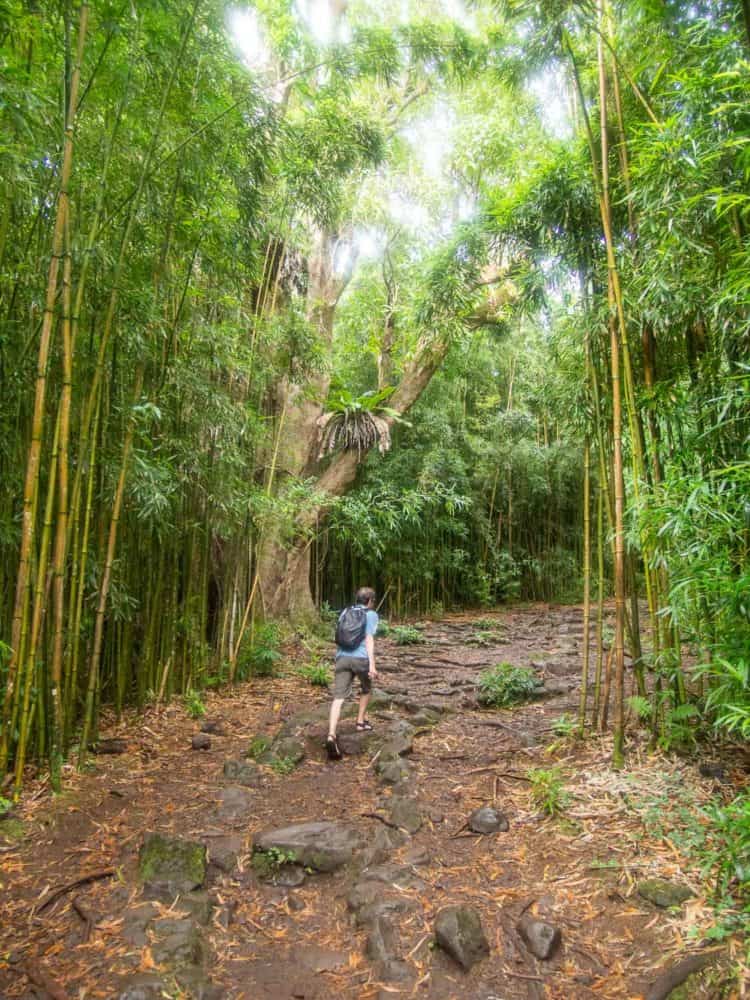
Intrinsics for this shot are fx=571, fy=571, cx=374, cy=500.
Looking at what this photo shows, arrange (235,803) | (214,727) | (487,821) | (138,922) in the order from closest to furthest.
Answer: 1. (138,922)
2. (487,821)
3. (235,803)
4. (214,727)

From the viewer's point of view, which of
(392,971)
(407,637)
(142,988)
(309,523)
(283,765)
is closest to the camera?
(142,988)

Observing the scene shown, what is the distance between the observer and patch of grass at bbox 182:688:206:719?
150 inches

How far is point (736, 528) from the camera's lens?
6.74 ft

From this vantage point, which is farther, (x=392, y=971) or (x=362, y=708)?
(x=362, y=708)

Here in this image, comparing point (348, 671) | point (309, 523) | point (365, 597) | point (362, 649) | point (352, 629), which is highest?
point (309, 523)

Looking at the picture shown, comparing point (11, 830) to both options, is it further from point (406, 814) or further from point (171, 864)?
point (406, 814)

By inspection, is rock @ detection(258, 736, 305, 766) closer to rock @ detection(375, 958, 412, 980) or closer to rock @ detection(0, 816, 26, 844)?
rock @ detection(0, 816, 26, 844)

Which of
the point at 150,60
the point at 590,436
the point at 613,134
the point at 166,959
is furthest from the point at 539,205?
the point at 166,959

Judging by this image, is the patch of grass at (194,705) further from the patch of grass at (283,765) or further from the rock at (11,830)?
the rock at (11,830)

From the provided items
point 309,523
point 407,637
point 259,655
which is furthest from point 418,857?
point 407,637

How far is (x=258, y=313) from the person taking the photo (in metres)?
4.64

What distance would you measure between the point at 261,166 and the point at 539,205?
1.80 meters

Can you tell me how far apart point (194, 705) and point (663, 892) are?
9.60 feet

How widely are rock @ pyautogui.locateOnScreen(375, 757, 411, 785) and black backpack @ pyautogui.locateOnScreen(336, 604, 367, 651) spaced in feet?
2.15
